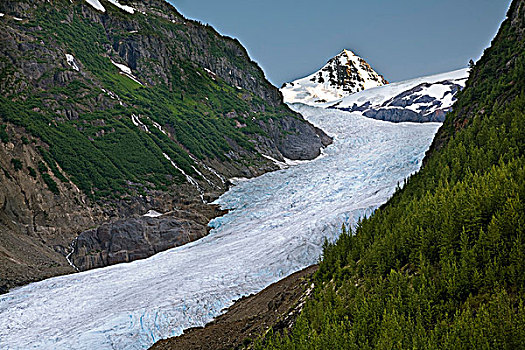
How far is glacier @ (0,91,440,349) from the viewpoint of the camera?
12852 mm

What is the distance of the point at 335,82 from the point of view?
143 metres

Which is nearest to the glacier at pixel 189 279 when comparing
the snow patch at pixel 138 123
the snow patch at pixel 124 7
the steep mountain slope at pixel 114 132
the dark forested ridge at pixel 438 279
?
the steep mountain slope at pixel 114 132

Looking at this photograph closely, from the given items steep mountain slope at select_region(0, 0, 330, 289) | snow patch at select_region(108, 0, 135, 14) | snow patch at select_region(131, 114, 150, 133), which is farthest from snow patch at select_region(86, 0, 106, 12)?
snow patch at select_region(131, 114, 150, 133)

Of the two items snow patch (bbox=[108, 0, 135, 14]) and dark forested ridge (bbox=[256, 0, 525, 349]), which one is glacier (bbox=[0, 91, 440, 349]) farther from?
snow patch (bbox=[108, 0, 135, 14])

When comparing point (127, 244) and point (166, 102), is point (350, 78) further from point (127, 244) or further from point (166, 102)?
point (127, 244)

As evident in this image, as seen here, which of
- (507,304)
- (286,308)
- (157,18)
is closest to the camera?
(507,304)

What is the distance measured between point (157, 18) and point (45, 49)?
3011 centimetres

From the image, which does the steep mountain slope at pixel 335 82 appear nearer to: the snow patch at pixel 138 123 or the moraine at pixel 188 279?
the snow patch at pixel 138 123

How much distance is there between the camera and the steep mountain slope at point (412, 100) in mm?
84500

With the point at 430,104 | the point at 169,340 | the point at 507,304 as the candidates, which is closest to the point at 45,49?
the point at 169,340

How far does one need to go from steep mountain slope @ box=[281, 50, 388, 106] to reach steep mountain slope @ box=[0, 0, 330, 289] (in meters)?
66.3

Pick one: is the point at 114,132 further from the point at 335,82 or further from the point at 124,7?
the point at 335,82

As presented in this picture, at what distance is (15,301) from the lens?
15844 mm

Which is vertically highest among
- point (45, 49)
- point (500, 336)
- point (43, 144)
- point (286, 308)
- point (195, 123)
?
point (45, 49)
